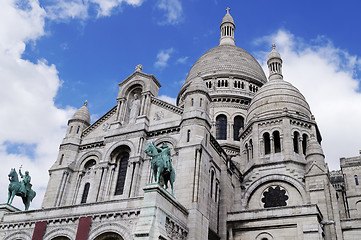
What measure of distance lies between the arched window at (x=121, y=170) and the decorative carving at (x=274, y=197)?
13603mm

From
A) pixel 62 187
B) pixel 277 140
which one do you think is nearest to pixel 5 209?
pixel 62 187

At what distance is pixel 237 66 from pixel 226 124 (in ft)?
36.2

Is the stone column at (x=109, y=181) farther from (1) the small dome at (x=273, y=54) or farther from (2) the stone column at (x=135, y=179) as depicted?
(1) the small dome at (x=273, y=54)

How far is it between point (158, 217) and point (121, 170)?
1120cm

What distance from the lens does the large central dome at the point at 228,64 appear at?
5669cm

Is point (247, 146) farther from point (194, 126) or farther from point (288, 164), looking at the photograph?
point (194, 126)

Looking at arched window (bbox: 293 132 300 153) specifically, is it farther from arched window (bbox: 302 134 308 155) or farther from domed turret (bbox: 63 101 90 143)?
domed turret (bbox: 63 101 90 143)

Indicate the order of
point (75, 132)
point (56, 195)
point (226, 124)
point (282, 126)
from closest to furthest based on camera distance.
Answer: point (56, 195)
point (75, 132)
point (282, 126)
point (226, 124)

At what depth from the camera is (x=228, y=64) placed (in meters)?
57.6

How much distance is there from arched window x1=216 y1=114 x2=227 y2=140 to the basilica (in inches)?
199

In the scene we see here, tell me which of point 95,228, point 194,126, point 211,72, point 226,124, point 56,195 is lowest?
point 95,228

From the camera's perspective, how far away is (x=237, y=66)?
57.4 meters

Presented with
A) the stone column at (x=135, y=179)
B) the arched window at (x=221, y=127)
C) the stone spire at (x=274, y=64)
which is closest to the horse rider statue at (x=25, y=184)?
the stone column at (x=135, y=179)

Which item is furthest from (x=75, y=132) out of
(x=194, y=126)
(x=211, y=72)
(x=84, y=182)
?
(x=211, y=72)
